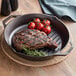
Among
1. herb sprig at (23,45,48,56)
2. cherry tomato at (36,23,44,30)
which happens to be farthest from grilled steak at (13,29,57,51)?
cherry tomato at (36,23,44,30)

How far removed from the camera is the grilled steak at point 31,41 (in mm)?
1024

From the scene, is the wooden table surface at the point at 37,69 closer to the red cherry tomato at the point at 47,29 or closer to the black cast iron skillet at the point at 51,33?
the black cast iron skillet at the point at 51,33

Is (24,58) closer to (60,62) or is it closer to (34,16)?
(60,62)

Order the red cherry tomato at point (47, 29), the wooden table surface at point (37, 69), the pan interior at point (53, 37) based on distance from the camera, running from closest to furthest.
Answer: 1. the wooden table surface at point (37, 69)
2. the pan interior at point (53, 37)
3. the red cherry tomato at point (47, 29)

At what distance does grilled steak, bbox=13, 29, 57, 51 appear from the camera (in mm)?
1024

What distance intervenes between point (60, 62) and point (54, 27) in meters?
0.33

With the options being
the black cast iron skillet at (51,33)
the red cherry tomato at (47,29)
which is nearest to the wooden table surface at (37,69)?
the black cast iron skillet at (51,33)

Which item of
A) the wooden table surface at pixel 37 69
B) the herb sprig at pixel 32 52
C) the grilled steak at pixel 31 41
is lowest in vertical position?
the wooden table surface at pixel 37 69

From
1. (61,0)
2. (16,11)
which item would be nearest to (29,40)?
(16,11)

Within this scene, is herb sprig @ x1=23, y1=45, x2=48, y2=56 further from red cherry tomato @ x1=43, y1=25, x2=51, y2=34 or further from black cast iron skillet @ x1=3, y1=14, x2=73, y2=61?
red cherry tomato @ x1=43, y1=25, x2=51, y2=34

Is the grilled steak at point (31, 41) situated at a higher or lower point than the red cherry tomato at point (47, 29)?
lower

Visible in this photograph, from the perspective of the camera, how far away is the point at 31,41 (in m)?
1.04

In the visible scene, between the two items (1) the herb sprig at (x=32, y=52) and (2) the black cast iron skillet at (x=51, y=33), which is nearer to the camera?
(1) the herb sprig at (x=32, y=52)

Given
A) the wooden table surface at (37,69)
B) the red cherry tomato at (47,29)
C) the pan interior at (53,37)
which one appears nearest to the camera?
the wooden table surface at (37,69)
